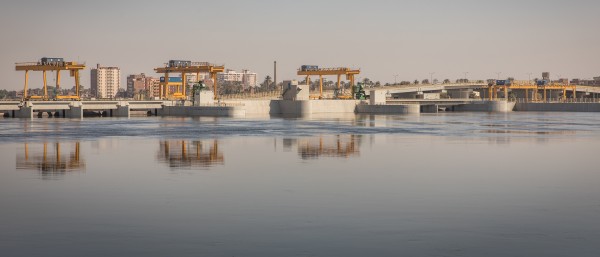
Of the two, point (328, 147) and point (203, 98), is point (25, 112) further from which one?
point (328, 147)

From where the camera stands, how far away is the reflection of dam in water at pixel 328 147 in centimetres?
4016

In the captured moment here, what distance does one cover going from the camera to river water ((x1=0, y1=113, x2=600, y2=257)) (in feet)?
53.4

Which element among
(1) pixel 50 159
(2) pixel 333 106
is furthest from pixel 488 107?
(1) pixel 50 159

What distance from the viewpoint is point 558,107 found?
181500 millimetres

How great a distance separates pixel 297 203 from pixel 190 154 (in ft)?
60.7

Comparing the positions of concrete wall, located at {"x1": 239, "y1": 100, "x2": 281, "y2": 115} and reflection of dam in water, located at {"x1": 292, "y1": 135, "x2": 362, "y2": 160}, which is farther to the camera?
concrete wall, located at {"x1": 239, "y1": 100, "x2": 281, "y2": 115}

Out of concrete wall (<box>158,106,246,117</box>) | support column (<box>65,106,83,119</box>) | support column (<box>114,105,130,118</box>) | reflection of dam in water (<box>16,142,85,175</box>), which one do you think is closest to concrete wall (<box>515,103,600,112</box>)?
concrete wall (<box>158,106,246,117</box>)

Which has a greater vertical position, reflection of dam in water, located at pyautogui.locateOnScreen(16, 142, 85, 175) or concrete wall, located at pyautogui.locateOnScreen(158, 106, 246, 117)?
concrete wall, located at pyautogui.locateOnScreen(158, 106, 246, 117)

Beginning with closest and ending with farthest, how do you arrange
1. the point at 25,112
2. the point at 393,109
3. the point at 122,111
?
the point at 25,112, the point at 122,111, the point at 393,109

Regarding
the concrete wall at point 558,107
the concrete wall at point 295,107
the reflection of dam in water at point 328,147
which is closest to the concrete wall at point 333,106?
the concrete wall at point 295,107

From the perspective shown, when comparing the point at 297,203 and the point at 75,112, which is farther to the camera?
the point at 75,112

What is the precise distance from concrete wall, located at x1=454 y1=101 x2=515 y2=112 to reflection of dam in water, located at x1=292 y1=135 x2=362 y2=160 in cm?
12473

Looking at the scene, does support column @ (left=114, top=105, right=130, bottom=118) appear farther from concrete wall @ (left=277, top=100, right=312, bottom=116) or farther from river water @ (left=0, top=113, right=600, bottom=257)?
river water @ (left=0, top=113, right=600, bottom=257)

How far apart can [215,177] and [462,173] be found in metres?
9.99
